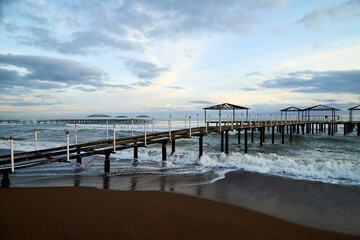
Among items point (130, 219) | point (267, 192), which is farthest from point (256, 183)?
point (130, 219)

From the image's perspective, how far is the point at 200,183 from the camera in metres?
7.23

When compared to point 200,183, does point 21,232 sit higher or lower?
higher

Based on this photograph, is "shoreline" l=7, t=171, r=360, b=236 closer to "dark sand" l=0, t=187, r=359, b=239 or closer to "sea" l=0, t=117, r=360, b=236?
"sea" l=0, t=117, r=360, b=236

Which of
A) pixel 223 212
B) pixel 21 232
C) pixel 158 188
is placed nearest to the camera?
pixel 21 232

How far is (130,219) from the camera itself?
404 centimetres

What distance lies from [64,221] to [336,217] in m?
6.08

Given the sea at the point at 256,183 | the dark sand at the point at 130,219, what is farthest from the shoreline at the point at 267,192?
the dark sand at the point at 130,219

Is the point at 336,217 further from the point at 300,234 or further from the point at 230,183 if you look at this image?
the point at 230,183

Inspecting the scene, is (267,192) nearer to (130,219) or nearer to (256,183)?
(256,183)

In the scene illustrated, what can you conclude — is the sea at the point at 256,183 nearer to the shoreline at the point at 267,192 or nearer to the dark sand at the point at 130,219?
the shoreline at the point at 267,192

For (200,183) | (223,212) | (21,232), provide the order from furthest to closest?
(200,183) < (223,212) < (21,232)

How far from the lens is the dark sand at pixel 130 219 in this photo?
3510 mm

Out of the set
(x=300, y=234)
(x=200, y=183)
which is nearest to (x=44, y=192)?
(x=200, y=183)

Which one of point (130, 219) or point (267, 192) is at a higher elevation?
point (130, 219)
